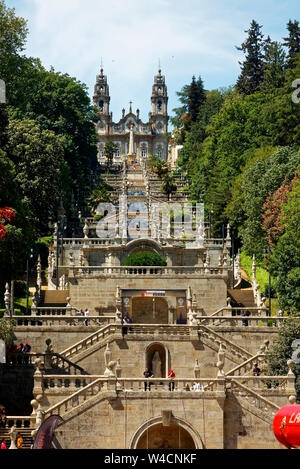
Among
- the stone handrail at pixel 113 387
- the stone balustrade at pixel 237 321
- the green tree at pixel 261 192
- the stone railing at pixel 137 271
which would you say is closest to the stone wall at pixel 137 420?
the stone handrail at pixel 113 387

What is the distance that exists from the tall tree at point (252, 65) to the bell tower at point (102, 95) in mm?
69321

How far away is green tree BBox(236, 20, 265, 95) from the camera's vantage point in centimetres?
10562

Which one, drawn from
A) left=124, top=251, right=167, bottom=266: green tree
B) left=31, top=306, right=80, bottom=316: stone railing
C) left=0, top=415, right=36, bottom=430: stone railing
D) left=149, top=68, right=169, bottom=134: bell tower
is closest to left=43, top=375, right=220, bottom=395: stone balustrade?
left=0, top=415, right=36, bottom=430: stone railing

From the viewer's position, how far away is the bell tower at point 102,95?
17475 cm

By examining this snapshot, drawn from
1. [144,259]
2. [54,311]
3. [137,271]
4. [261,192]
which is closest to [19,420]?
[54,311]

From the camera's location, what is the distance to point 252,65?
106m

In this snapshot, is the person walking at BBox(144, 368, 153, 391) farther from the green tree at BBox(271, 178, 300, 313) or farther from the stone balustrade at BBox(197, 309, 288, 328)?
the green tree at BBox(271, 178, 300, 313)

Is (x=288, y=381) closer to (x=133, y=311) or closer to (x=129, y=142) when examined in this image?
(x=133, y=311)

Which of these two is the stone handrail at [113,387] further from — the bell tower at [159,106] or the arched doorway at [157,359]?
the bell tower at [159,106]

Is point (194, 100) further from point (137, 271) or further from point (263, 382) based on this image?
point (263, 382)

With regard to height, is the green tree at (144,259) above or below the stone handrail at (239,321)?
above

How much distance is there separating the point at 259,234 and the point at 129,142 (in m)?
105

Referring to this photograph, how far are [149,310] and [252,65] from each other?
58.9 metres
